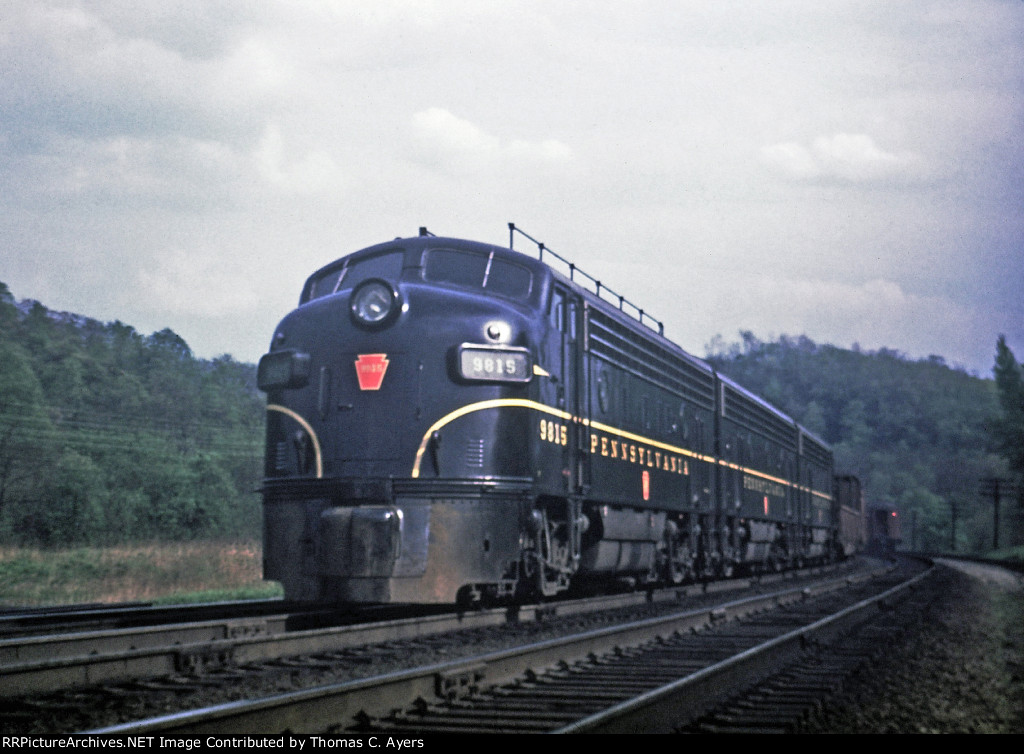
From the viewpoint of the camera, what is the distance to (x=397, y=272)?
A: 38.0 ft

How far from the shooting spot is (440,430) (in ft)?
33.6

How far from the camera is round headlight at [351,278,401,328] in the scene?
1059cm

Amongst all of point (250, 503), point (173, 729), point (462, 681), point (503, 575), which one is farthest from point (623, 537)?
point (250, 503)

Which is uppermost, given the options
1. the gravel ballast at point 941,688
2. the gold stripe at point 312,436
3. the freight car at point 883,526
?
the gold stripe at point 312,436

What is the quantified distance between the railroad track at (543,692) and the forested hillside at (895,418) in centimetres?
10564

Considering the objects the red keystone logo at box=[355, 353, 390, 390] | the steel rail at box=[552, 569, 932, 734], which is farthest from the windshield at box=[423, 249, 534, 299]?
the steel rail at box=[552, 569, 932, 734]

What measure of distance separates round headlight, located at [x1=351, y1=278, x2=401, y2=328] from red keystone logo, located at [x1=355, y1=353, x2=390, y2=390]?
0.32m

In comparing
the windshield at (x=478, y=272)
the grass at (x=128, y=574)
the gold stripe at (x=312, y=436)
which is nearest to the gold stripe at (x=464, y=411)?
the gold stripe at (x=312, y=436)

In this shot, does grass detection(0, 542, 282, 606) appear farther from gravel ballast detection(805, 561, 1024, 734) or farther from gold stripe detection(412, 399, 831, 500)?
gravel ballast detection(805, 561, 1024, 734)

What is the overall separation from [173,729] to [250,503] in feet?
101

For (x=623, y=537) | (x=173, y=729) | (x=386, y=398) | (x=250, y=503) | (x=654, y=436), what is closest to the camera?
(x=173, y=729)

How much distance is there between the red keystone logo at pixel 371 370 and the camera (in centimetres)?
1050

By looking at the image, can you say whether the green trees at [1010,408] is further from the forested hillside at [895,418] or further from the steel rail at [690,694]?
the steel rail at [690,694]

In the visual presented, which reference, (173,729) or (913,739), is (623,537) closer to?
(913,739)
